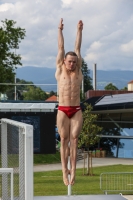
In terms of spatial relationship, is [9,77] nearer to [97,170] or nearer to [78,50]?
[97,170]

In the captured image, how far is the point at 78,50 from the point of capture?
10.1 metres

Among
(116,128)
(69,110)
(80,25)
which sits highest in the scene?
(80,25)

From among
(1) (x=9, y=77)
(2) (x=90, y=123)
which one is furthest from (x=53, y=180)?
(1) (x=9, y=77)

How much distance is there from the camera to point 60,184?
2362 cm

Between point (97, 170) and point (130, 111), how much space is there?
11.3m

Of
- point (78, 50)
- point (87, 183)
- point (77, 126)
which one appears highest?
point (78, 50)

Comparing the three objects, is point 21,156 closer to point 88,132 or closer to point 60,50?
point 60,50

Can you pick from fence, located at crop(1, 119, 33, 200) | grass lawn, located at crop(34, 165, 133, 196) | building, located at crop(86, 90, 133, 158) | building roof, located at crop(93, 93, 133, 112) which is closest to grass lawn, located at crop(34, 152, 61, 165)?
Answer: grass lawn, located at crop(34, 165, 133, 196)

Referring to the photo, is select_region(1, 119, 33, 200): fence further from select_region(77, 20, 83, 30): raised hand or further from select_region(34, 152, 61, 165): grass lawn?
select_region(34, 152, 61, 165): grass lawn

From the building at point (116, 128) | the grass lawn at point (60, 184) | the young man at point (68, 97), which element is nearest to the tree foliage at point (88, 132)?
the grass lawn at point (60, 184)

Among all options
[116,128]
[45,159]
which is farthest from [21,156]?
[116,128]

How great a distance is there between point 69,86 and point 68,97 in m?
0.19

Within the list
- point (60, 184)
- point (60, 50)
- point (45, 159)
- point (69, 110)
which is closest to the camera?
point (69, 110)

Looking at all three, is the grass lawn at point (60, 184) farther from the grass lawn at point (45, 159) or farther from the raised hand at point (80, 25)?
the raised hand at point (80, 25)
